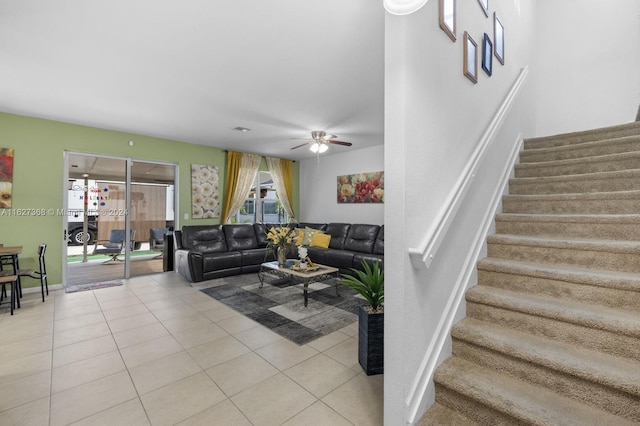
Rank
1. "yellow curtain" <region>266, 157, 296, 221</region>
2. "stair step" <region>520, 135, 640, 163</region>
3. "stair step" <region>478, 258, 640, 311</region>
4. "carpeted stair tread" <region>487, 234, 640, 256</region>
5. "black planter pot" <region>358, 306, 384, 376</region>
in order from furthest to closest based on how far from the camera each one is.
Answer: "yellow curtain" <region>266, 157, 296, 221</region>, "stair step" <region>520, 135, 640, 163</region>, "black planter pot" <region>358, 306, 384, 376</region>, "carpeted stair tread" <region>487, 234, 640, 256</region>, "stair step" <region>478, 258, 640, 311</region>

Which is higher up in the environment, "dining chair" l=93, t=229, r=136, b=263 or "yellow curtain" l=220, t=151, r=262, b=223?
"yellow curtain" l=220, t=151, r=262, b=223

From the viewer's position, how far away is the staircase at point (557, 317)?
122 cm

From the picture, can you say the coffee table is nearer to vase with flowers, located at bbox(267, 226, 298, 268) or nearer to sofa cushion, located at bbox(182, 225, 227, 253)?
vase with flowers, located at bbox(267, 226, 298, 268)

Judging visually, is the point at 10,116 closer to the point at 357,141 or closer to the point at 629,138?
the point at 357,141

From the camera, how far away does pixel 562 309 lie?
1486 millimetres

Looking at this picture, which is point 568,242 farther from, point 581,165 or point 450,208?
point 581,165

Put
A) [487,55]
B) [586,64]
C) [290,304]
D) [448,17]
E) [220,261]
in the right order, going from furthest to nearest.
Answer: [220,261], [586,64], [290,304], [487,55], [448,17]

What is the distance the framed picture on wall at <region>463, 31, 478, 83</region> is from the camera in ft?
6.20

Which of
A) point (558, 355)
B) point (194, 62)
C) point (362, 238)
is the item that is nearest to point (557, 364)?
point (558, 355)

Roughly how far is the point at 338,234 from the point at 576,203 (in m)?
4.22

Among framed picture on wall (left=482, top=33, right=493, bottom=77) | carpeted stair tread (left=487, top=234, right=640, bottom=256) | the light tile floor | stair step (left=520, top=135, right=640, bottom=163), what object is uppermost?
framed picture on wall (left=482, top=33, right=493, bottom=77)

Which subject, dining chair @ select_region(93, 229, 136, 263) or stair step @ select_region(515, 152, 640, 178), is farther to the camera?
dining chair @ select_region(93, 229, 136, 263)

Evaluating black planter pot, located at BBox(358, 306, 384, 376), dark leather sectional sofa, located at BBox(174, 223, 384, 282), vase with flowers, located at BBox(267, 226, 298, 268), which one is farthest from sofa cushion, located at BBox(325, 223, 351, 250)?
black planter pot, located at BBox(358, 306, 384, 376)

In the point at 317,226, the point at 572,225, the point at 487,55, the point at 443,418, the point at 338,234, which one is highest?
the point at 487,55
